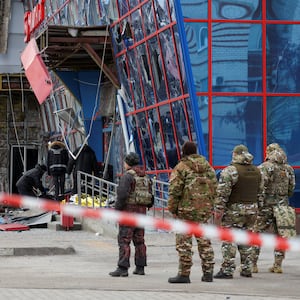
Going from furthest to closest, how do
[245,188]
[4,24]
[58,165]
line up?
1. [4,24]
2. [58,165]
3. [245,188]

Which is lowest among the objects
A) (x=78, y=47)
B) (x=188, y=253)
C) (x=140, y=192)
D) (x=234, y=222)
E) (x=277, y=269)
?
(x=277, y=269)

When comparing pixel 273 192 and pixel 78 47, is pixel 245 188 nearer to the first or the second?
pixel 273 192

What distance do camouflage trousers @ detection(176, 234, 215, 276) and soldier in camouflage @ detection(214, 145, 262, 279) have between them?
0.62m

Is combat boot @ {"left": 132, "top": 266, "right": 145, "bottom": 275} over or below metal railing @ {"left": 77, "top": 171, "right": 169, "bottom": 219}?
below

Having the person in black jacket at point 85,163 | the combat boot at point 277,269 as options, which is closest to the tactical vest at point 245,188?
the combat boot at point 277,269

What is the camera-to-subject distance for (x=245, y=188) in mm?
12109

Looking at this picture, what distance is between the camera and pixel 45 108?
38.2 m

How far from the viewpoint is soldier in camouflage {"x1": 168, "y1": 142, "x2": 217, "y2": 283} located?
11.2 metres

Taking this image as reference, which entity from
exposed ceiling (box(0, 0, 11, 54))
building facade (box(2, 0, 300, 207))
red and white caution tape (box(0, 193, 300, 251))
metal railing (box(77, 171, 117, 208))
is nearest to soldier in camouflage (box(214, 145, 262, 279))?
red and white caution tape (box(0, 193, 300, 251))

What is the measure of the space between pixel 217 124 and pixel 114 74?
6.18 m

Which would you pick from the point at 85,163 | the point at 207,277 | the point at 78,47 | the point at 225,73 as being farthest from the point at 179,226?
the point at 85,163

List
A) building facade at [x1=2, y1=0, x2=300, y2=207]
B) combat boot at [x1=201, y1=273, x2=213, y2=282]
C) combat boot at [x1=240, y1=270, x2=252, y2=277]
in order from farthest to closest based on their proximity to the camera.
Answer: building facade at [x1=2, y1=0, x2=300, y2=207] → combat boot at [x1=240, y1=270, x2=252, y2=277] → combat boot at [x1=201, y1=273, x2=213, y2=282]

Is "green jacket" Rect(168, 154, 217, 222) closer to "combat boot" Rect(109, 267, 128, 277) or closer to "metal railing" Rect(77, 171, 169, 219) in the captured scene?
"combat boot" Rect(109, 267, 128, 277)

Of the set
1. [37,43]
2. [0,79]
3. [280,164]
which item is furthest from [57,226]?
[0,79]
